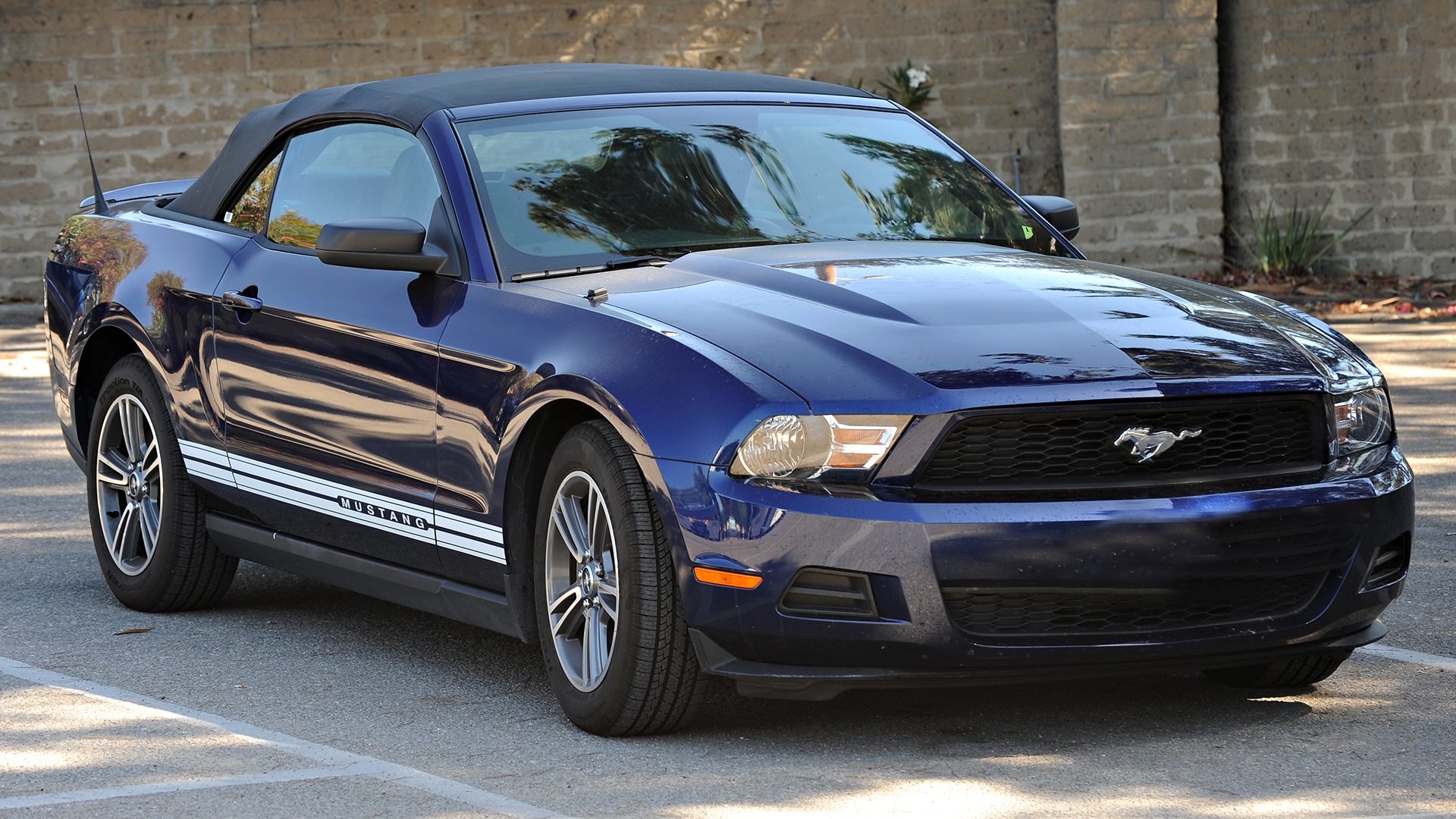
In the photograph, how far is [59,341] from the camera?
6.52m

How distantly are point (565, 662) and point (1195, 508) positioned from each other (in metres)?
1.56

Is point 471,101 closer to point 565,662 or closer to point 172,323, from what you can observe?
point 172,323

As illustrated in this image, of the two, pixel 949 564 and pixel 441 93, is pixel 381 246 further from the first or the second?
pixel 949 564

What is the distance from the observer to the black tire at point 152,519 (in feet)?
19.3

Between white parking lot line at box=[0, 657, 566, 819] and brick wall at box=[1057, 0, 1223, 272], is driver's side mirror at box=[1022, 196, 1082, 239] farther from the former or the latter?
brick wall at box=[1057, 0, 1223, 272]

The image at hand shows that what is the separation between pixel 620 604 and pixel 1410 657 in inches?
91.2

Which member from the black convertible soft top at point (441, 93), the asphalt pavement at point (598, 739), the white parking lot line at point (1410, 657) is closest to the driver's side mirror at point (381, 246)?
the black convertible soft top at point (441, 93)

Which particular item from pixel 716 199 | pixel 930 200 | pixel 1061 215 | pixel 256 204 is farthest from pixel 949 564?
pixel 256 204

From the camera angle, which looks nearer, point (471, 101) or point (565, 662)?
point (565, 662)

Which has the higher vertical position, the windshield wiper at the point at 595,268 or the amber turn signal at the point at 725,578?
the windshield wiper at the point at 595,268

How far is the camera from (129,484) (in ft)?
20.2

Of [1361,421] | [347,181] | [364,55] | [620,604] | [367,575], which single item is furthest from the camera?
[364,55]

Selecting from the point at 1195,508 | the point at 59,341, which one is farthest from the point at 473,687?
the point at 59,341

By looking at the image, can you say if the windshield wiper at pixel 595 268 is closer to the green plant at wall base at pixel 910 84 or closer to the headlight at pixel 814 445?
the headlight at pixel 814 445
